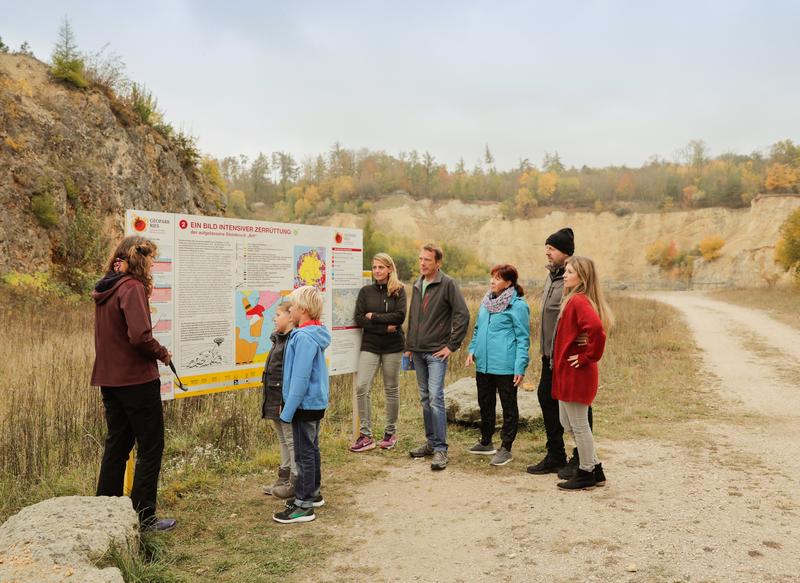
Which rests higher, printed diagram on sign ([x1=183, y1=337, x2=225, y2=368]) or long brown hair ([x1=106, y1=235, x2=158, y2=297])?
long brown hair ([x1=106, y1=235, x2=158, y2=297])

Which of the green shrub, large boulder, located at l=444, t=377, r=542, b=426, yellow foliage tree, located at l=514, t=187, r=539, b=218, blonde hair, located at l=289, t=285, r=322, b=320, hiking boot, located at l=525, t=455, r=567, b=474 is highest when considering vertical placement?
yellow foliage tree, located at l=514, t=187, r=539, b=218

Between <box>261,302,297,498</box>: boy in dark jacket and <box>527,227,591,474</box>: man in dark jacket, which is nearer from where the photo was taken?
<box>261,302,297,498</box>: boy in dark jacket

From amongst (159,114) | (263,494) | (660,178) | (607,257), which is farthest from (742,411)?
(660,178)

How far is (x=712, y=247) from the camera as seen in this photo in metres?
56.5

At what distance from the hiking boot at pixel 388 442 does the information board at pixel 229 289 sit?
0.80m

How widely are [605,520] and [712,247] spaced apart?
59883 millimetres

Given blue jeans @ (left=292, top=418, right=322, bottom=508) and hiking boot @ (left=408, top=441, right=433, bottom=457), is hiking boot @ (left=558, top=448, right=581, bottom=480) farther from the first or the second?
blue jeans @ (left=292, top=418, right=322, bottom=508)

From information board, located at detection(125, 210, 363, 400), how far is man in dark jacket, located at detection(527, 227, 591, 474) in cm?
207

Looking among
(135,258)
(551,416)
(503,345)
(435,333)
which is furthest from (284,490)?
(551,416)

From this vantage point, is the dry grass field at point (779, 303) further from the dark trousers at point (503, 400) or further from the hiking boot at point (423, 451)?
the hiking boot at point (423, 451)

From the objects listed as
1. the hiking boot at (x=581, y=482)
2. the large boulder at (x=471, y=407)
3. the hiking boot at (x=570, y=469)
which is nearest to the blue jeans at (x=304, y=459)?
the hiking boot at (x=581, y=482)

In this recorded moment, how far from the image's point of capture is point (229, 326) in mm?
5293

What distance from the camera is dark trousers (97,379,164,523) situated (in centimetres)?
383

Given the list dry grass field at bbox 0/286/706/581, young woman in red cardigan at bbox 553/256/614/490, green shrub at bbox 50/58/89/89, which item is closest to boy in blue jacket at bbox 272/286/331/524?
dry grass field at bbox 0/286/706/581
